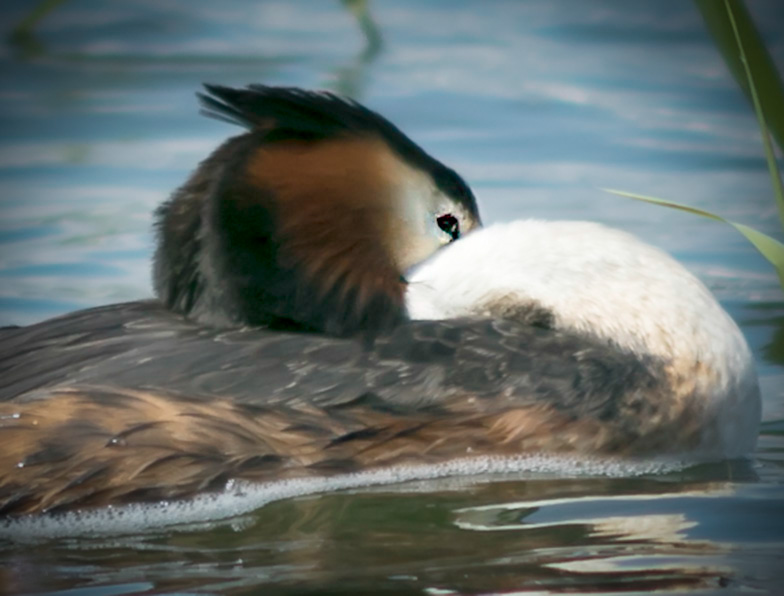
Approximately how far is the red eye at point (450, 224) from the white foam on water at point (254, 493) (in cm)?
68

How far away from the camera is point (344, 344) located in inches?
139

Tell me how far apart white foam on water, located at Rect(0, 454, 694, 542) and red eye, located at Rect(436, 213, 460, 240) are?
0.68 metres

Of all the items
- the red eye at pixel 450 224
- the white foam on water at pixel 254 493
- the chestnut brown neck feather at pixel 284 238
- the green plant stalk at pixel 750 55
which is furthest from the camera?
the red eye at pixel 450 224

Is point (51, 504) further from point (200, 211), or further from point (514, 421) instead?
point (514, 421)

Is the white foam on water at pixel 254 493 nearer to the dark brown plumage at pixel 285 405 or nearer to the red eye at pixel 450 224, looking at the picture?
the dark brown plumage at pixel 285 405

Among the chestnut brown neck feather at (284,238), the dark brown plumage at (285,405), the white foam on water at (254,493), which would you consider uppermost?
the chestnut brown neck feather at (284,238)

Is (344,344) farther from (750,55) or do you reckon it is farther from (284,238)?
(750,55)

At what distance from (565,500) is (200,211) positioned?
115cm

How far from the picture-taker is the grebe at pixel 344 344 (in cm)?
330

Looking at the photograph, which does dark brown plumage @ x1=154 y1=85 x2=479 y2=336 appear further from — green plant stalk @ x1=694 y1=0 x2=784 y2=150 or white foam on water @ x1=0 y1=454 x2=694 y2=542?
green plant stalk @ x1=694 y1=0 x2=784 y2=150

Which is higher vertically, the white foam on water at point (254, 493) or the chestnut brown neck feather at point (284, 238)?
the chestnut brown neck feather at point (284, 238)

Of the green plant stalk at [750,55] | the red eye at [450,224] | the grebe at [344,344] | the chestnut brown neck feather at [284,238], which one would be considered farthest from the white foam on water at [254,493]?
the green plant stalk at [750,55]

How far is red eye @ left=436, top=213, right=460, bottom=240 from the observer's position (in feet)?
12.5

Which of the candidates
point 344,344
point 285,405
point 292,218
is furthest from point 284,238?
point 285,405
